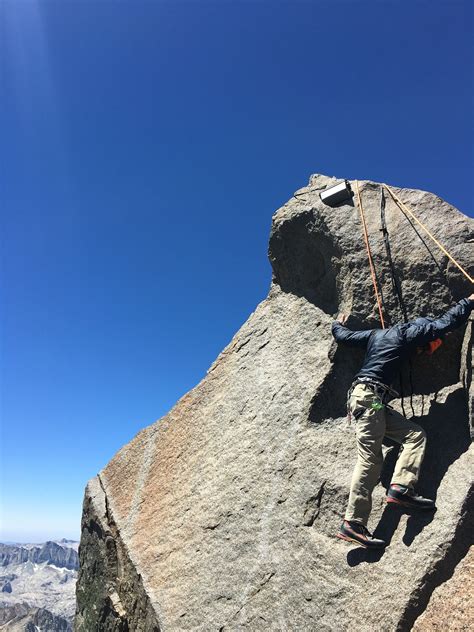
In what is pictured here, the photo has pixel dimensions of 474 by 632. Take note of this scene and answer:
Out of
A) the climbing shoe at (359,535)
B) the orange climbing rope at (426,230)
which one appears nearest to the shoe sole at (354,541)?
the climbing shoe at (359,535)

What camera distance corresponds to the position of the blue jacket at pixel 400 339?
18.2 ft

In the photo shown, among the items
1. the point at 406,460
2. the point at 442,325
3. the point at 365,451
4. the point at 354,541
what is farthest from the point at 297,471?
the point at 442,325

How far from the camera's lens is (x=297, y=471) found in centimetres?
611

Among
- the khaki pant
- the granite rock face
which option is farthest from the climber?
the granite rock face

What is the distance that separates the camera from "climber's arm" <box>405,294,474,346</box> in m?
5.51

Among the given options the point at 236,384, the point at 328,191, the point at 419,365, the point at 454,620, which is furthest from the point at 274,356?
the point at 454,620

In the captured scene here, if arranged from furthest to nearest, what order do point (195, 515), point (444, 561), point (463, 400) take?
point (195, 515), point (463, 400), point (444, 561)

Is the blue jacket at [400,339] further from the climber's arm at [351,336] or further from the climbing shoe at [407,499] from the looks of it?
the climbing shoe at [407,499]

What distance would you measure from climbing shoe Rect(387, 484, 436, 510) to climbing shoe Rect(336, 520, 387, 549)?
0.42 meters

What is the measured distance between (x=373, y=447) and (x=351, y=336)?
153cm

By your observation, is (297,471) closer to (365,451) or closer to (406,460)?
(365,451)

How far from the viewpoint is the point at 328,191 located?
24.7ft

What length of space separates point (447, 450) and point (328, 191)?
4.29 m

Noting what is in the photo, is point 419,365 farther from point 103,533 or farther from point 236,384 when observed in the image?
point 103,533
